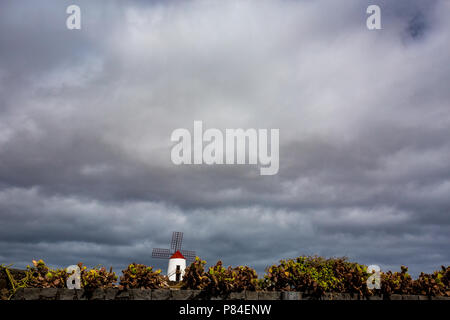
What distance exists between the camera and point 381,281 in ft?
46.8

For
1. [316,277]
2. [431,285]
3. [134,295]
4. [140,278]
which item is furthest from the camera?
[431,285]

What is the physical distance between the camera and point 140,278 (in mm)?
11812

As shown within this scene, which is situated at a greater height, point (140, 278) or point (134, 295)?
point (140, 278)

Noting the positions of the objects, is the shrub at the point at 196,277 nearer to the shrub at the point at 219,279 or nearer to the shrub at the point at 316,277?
the shrub at the point at 219,279

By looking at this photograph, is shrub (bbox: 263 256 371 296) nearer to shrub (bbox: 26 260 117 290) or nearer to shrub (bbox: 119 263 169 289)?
shrub (bbox: 119 263 169 289)

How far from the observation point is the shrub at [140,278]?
1169cm

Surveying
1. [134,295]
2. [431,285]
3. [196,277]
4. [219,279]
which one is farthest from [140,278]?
[431,285]

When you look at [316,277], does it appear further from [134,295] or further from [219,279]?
[134,295]

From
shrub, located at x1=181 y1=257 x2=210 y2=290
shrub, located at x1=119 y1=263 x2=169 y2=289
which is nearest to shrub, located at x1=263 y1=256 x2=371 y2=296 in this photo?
shrub, located at x1=181 y1=257 x2=210 y2=290

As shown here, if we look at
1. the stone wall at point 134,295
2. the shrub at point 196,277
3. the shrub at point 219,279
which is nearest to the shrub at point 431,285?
the stone wall at point 134,295
